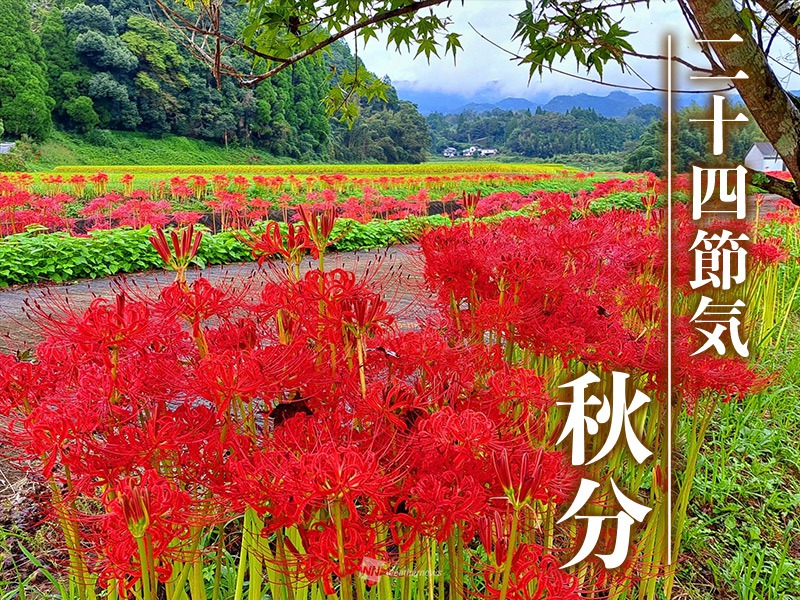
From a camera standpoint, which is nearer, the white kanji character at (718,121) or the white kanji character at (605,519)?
the white kanji character at (605,519)

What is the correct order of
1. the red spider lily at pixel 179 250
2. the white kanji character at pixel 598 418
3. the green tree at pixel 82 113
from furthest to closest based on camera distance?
the green tree at pixel 82 113 → the white kanji character at pixel 598 418 → the red spider lily at pixel 179 250

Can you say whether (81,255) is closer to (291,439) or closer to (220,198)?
(220,198)

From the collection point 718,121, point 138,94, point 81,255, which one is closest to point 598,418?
point 718,121

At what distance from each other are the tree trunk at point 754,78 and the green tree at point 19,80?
102ft

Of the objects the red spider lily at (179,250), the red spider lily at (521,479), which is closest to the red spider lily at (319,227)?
the red spider lily at (179,250)

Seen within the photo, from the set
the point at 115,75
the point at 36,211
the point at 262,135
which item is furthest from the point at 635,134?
the point at 115,75

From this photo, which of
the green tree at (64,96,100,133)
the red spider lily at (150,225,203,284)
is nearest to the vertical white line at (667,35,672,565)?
the red spider lily at (150,225,203,284)

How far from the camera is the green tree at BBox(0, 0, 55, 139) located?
26.9m

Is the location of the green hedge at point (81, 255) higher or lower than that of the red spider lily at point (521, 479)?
lower

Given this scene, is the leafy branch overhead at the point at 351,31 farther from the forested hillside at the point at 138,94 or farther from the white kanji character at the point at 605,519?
the forested hillside at the point at 138,94

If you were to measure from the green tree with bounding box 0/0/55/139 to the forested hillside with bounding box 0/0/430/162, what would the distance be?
43 millimetres

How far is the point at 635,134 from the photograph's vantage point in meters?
21.5

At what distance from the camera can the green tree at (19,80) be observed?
26.9m

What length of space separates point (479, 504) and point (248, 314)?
513mm
